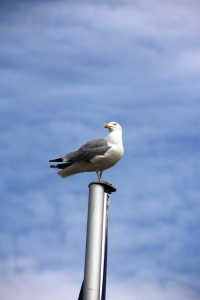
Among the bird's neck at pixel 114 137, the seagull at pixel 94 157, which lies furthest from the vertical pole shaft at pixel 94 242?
the bird's neck at pixel 114 137

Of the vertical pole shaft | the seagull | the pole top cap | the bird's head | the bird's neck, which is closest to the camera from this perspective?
the vertical pole shaft

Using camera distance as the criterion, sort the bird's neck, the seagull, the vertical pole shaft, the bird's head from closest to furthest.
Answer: the vertical pole shaft
the seagull
the bird's neck
the bird's head

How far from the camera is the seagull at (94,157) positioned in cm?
1045

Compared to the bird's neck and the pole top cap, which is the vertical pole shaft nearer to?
the pole top cap

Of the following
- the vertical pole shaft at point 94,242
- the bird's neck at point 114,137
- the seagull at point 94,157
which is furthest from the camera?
the bird's neck at point 114,137

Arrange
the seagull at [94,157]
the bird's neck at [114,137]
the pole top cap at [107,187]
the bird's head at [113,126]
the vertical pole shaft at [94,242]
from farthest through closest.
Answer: the bird's head at [113,126], the bird's neck at [114,137], the seagull at [94,157], the pole top cap at [107,187], the vertical pole shaft at [94,242]

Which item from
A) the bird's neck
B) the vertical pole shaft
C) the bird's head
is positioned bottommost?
the vertical pole shaft

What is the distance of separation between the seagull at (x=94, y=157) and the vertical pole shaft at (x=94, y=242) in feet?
7.88

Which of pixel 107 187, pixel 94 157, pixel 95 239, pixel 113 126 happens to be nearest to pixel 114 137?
pixel 113 126

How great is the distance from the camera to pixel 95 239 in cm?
746

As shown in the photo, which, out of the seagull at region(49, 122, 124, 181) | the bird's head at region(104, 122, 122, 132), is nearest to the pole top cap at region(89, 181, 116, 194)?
the seagull at region(49, 122, 124, 181)

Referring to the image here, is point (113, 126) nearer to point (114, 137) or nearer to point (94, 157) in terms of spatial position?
point (114, 137)

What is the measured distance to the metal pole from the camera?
23.4 ft

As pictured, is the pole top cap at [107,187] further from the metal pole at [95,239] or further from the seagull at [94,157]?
the seagull at [94,157]
